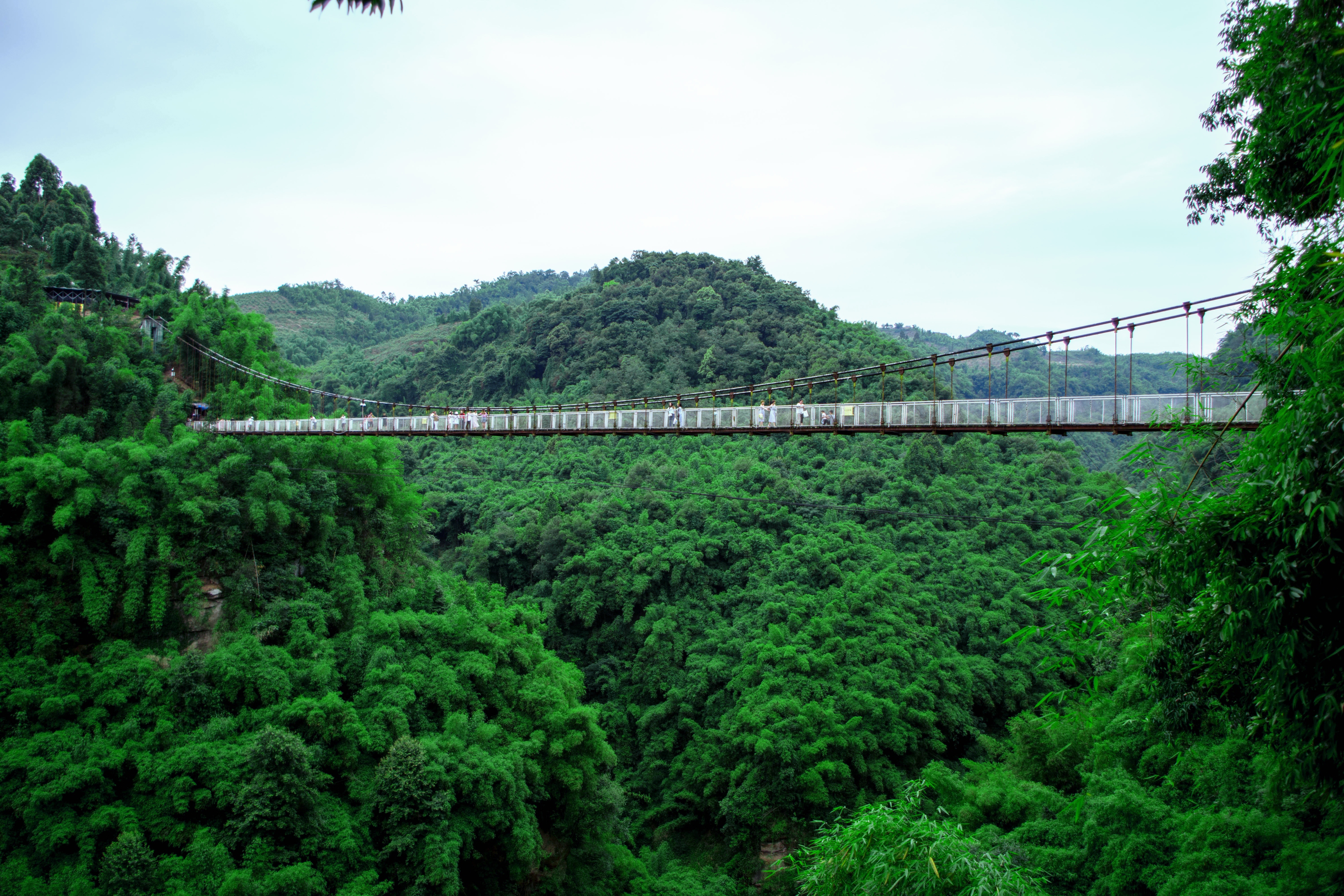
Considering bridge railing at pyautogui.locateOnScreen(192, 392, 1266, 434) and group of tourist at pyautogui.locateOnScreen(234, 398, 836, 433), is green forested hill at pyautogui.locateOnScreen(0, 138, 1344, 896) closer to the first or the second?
bridge railing at pyautogui.locateOnScreen(192, 392, 1266, 434)

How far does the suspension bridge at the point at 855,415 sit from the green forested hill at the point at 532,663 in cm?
78

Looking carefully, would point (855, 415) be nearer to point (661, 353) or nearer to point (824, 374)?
point (824, 374)

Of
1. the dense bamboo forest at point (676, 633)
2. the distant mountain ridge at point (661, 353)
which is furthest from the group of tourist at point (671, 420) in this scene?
the distant mountain ridge at point (661, 353)

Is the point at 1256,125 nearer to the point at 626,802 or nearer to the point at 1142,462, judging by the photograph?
the point at 1142,462

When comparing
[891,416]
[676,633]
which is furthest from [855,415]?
[676,633]

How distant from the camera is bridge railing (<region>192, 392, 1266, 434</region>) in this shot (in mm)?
6773

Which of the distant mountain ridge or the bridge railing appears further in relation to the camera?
the distant mountain ridge

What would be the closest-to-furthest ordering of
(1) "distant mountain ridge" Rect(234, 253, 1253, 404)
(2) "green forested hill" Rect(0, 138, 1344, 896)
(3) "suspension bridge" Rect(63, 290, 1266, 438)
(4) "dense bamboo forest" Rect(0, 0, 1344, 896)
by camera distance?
(4) "dense bamboo forest" Rect(0, 0, 1344, 896) → (3) "suspension bridge" Rect(63, 290, 1266, 438) → (2) "green forested hill" Rect(0, 138, 1344, 896) → (1) "distant mountain ridge" Rect(234, 253, 1253, 404)

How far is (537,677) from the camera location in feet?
45.5

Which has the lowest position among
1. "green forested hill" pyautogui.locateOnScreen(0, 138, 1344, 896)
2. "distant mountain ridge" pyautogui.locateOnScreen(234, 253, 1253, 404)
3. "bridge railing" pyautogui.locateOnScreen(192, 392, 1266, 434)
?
"green forested hill" pyautogui.locateOnScreen(0, 138, 1344, 896)

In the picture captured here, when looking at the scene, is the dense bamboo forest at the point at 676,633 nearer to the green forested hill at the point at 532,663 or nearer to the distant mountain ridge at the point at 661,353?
the green forested hill at the point at 532,663

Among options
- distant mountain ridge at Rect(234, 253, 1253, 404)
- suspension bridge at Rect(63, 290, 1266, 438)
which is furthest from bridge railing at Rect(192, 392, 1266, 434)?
distant mountain ridge at Rect(234, 253, 1253, 404)

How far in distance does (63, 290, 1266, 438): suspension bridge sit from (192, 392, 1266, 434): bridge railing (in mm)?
18

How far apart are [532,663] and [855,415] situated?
27.3 ft
